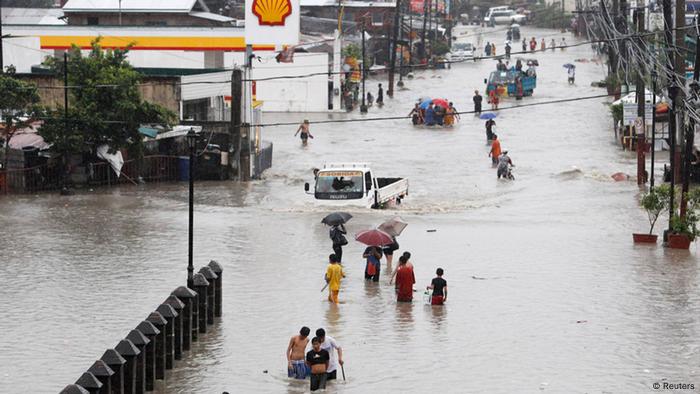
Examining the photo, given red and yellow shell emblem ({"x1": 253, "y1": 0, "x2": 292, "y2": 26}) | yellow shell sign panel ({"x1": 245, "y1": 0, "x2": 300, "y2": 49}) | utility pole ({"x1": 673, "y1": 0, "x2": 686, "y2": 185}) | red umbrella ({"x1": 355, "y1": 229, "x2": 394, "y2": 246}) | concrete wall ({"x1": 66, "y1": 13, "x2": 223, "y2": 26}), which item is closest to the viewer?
red umbrella ({"x1": 355, "y1": 229, "x2": 394, "y2": 246})

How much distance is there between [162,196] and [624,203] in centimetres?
1465

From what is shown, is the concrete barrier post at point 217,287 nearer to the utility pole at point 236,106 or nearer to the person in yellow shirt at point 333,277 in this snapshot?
the person in yellow shirt at point 333,277

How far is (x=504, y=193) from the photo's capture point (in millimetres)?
45188

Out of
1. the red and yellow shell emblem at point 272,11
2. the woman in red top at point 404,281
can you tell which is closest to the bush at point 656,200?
the woman in red top at point 404,281

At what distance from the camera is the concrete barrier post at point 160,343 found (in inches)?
821

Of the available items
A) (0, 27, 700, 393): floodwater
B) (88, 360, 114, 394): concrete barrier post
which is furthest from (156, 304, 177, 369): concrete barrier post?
(88, 360, 114, 394): concrete barrier post

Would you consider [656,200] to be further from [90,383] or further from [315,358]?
[90,383]

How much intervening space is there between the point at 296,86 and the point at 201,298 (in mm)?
45482

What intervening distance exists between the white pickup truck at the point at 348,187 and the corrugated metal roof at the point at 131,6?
118 feet

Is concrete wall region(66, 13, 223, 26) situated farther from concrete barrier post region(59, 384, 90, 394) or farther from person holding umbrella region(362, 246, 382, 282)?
concrete barrier post region(59, 384, 90, 394)

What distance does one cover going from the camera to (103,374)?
1755cm

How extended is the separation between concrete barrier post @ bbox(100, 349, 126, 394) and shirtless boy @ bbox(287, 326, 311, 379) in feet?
10.4

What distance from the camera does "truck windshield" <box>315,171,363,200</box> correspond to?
39438mm

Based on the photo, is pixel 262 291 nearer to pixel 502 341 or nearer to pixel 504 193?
pixel 502 341
